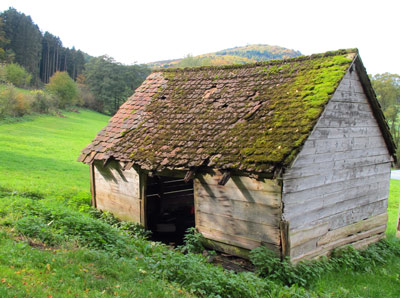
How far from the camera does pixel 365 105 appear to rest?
950cm

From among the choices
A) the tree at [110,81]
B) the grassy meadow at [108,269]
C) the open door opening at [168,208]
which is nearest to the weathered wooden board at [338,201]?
the grassy meadow at [108,269]

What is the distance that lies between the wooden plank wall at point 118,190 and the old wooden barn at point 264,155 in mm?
35

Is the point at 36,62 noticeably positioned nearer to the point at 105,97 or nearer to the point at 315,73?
the point at 105,97

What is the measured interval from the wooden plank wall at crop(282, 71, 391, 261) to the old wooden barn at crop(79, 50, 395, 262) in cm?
3

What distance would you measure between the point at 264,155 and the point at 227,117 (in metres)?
2.25

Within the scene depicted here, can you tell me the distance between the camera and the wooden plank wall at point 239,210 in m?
7.30

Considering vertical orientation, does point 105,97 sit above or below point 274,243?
above

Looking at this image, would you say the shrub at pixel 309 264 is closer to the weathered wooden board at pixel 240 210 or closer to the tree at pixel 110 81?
the weathered wooden board at pixel 240 210

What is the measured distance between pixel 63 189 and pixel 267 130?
9.51 metres

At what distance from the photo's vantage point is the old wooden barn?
7.45 meters

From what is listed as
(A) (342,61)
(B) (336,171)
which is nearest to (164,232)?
(B) (336,171)

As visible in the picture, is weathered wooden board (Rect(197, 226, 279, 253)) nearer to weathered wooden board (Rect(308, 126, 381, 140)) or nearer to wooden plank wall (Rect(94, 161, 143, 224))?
wooden plank wall (Rect(94, 161, 143, 224))

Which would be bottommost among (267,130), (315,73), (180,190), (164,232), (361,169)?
(164,232)

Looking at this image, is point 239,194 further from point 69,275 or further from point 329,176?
point 69,275
